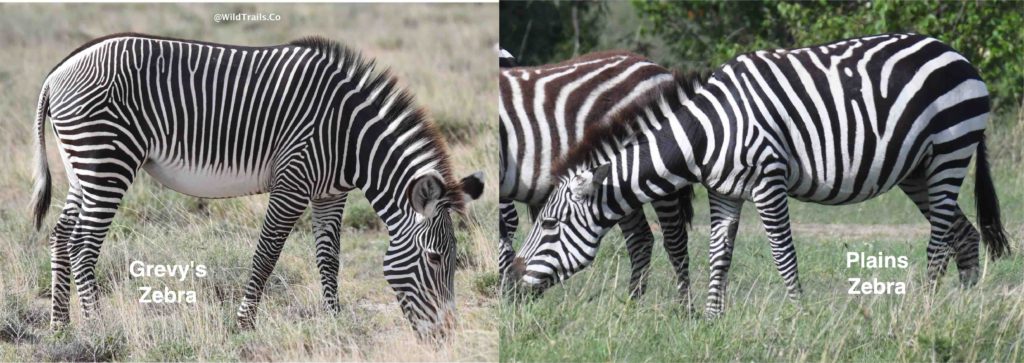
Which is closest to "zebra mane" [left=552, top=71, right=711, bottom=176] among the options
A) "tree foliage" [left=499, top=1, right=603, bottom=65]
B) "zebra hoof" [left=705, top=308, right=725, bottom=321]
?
"zebra hoof" [left=705, top=308, right=725, bottom=321]

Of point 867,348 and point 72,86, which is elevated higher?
point 72,86

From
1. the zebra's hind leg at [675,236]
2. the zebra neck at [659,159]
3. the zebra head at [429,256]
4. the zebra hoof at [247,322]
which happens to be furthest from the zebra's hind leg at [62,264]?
the zebra's hind leg at [675,236]

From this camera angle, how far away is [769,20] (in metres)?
14.4

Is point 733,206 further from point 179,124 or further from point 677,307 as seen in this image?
point 179,124

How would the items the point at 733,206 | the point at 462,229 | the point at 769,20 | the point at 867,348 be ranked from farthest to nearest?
the point at 769,20
the point at 462,229
the point at 733,206
the point at 867,348

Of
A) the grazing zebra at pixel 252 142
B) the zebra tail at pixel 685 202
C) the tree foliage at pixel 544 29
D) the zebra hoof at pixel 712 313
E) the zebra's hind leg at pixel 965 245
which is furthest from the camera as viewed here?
the tree foliage at pixel 544 29

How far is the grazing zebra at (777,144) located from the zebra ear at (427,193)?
33.4 inches

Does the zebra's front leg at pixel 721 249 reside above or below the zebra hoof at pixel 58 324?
above

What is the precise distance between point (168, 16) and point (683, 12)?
10.5 meters

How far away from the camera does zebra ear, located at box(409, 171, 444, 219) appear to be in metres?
6.29

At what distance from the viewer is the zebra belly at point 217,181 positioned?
23.1 ft

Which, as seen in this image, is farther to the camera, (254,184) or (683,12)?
(683,12)

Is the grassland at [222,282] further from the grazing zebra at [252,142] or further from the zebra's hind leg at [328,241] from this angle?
the grazing zebra at [252,142]

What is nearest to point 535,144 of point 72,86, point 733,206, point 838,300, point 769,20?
point 733,206
